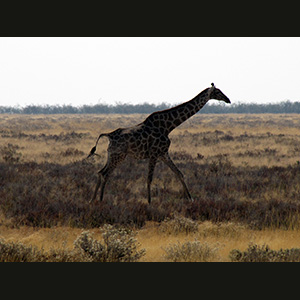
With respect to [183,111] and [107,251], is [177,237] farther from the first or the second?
[183,111]

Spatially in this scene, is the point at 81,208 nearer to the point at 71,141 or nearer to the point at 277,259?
the point at 277,259

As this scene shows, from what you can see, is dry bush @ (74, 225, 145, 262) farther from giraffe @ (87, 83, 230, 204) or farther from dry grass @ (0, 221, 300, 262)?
giraffe @ (87, 83, 230, 204)

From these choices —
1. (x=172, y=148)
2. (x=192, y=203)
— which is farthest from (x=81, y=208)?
(x=172, y=148)

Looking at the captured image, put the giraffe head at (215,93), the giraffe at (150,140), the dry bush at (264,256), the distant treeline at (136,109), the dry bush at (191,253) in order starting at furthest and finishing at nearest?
the distant treeline at (136,109), the giraffe head at (215,93), the giraffe at (150,140), the dry bush at (191,253), the dry bush at (264,256)

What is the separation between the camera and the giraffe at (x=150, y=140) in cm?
959

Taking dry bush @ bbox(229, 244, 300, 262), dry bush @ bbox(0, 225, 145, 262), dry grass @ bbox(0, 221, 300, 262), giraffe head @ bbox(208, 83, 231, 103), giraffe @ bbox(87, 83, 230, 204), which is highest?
giraffe head @ bbox(208, 83, 231, 103)

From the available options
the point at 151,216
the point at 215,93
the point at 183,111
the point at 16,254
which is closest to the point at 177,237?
the point at 151,216

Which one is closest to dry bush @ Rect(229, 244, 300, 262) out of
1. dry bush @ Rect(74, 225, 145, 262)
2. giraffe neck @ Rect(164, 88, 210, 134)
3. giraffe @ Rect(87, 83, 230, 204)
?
dry bush @ Rect(74, 225, 145, 262)

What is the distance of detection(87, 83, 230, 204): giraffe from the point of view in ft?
31.4

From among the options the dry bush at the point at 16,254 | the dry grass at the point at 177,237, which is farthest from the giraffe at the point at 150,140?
the dry bush at the point at 16,254

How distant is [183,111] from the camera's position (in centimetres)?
1017

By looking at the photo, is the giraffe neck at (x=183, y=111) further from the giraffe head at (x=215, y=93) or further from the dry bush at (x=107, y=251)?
the dry bush at (x=107, y=251)

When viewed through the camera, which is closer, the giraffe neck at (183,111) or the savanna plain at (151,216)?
the savanna plain at (151,216)

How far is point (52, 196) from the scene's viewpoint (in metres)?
10.2
